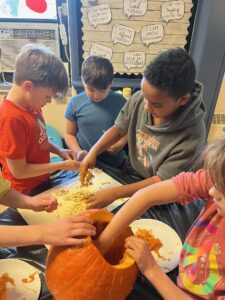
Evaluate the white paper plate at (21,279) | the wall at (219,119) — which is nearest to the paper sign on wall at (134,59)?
the wall at (219,119)

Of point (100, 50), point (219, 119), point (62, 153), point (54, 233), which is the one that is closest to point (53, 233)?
point (54, 233)

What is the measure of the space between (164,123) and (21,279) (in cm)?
66

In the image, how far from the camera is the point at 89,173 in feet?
3.40

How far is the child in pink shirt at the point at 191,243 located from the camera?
596 mm

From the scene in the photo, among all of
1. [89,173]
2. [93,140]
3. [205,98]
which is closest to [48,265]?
[89,173]

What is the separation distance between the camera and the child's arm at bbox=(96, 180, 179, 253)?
0.64 meters

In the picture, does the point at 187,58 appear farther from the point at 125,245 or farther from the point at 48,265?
the point at 48,265

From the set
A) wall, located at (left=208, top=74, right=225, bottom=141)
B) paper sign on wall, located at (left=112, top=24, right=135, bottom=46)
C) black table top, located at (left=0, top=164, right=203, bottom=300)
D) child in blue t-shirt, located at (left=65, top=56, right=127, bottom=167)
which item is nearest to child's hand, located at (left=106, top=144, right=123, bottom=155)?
child in blue t-shirt, located at (left=65, top=56, right=127, bottom=167)

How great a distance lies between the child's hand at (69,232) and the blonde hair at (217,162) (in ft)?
0.92

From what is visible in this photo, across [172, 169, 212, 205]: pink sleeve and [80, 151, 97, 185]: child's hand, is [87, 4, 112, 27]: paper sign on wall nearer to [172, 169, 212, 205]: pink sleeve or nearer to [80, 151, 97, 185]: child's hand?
[80, 151, 97, 185]: child's hand

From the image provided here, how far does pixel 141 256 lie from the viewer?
60 centimetres

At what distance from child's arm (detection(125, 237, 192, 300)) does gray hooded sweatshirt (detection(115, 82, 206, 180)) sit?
14.6 inches

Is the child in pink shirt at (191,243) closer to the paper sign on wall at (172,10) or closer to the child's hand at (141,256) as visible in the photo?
the child's hand at (141,256)

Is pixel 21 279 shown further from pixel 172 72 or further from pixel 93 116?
pixel 93 116
